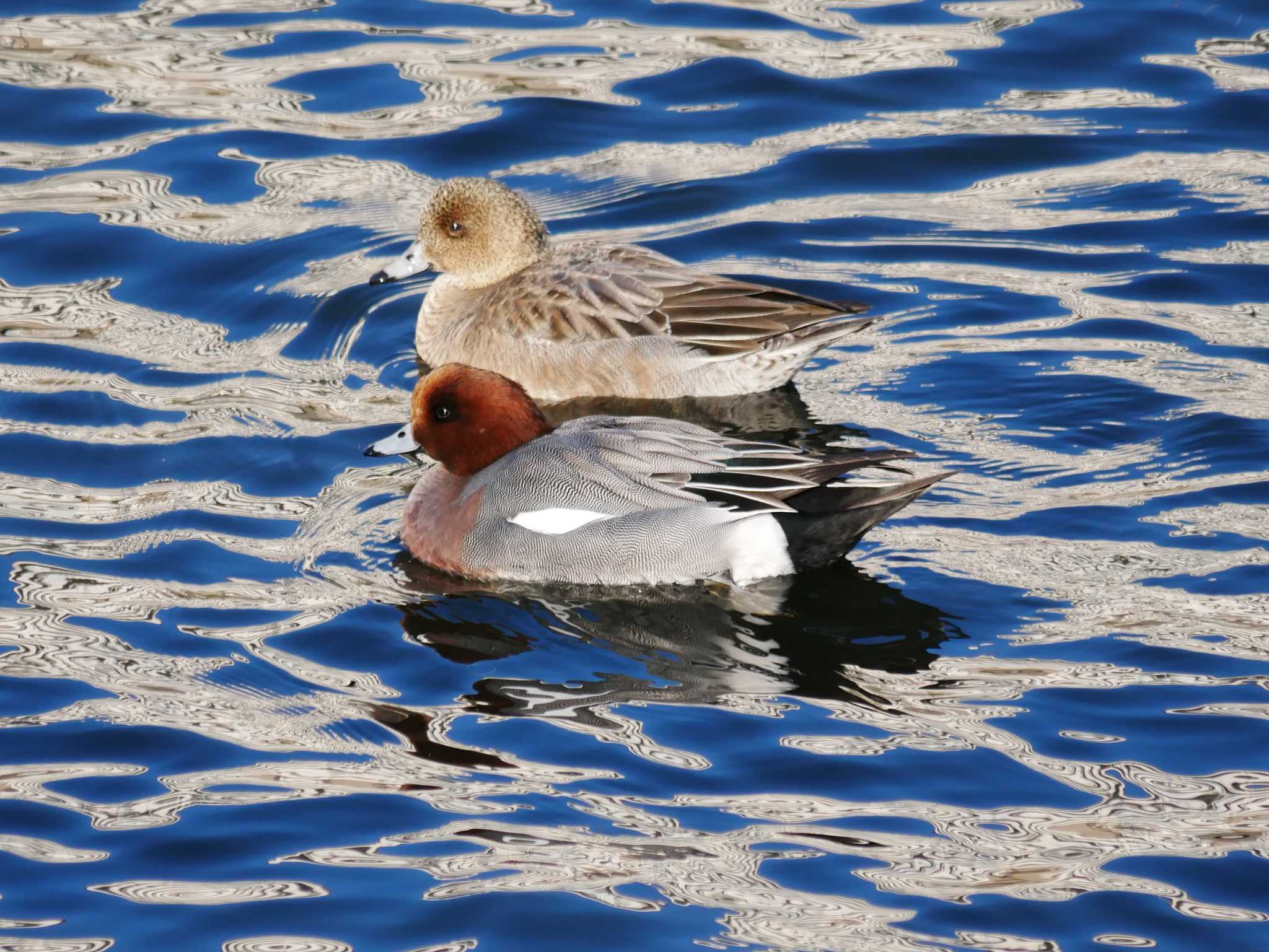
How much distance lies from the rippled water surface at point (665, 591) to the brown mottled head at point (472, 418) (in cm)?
42

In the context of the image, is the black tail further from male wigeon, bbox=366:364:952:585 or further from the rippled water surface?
the rippled water surface

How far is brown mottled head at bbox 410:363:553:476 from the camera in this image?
23.0ft

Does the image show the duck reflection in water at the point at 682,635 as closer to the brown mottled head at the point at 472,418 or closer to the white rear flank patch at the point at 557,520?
the white rear flank patch at the point at 557,520

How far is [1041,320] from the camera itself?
858 cm

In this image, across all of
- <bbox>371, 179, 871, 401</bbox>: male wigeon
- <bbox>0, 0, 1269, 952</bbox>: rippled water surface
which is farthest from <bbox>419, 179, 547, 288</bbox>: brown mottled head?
<bbox>0, 0, 1269, 952</bbox>: rippled water surface

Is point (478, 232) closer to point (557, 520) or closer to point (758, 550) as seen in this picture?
point (557, 520)

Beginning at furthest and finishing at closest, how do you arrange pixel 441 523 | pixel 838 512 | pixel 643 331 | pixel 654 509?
pixel 643 331
pixel 441 523
pixel 654 509
pixel 838 512

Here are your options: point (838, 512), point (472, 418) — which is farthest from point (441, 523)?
point (838, 512)

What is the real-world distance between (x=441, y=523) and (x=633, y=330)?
1.85 m

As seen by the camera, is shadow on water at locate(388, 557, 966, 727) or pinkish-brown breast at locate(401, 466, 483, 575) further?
pinkish-brown breast at locate(401, 466, 483, 575)

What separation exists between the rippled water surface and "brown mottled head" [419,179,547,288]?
50 cm

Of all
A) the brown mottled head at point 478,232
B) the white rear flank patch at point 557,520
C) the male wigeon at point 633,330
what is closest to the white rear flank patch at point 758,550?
the white rear flank patch at point 557,520

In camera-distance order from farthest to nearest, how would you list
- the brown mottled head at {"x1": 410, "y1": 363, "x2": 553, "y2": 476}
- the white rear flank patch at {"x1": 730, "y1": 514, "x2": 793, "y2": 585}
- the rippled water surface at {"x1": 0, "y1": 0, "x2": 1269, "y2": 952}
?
the brown mottled head at {"x1": 410, "y1": 363, "x2": 553, "y2": 476} → the white rear flank patch at {"x1": 730, "y1": 514, "x2": 793, "y2": 585} → the rippled water surface at {"x1": 0, "y1": 0, "x2": 1269, "y2": 952}

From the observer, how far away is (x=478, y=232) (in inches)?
359
